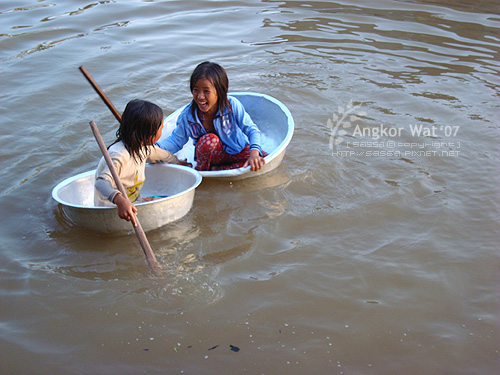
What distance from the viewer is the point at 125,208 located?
267 centimetres

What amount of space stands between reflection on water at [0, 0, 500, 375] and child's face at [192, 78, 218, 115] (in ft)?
1.93

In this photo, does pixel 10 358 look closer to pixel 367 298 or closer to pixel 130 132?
pixel 130 132

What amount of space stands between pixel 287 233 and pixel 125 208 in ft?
3.39

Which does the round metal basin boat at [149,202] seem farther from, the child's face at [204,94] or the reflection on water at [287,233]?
the child's face at [204,94]

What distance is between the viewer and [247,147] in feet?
12.6

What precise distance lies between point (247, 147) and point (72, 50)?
3509 millimetres

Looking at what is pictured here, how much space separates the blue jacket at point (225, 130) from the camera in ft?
12.2

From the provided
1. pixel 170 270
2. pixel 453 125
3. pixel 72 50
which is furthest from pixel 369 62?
pixel 170 270

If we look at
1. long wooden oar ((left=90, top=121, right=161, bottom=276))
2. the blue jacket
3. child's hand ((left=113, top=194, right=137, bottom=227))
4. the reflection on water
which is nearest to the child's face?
the blue jacket

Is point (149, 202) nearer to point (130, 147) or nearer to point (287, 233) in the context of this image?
point (130, 147)

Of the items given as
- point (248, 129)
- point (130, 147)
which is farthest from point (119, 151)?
point (248, 129)

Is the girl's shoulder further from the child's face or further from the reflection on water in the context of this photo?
the child's face

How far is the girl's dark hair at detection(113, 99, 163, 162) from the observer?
288cm

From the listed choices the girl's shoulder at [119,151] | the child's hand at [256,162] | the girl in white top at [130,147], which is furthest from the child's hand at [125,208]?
the child's hand at [256,162]
